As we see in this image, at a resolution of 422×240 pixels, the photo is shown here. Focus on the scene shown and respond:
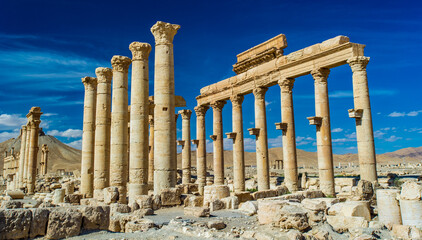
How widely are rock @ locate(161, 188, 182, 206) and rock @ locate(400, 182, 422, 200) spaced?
8.69 metres

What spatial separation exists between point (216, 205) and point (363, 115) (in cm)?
878

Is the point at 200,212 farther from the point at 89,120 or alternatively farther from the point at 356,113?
the point at 89,120

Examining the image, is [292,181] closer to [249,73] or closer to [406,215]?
[249,73]

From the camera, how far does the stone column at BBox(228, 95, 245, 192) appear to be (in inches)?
920

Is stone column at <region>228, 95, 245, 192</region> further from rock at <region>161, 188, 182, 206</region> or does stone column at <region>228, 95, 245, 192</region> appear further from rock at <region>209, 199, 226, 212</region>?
rock at <region>209, 199, 226, 212</region>

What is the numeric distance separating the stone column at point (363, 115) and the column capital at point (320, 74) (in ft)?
5.67

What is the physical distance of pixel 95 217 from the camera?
884cm

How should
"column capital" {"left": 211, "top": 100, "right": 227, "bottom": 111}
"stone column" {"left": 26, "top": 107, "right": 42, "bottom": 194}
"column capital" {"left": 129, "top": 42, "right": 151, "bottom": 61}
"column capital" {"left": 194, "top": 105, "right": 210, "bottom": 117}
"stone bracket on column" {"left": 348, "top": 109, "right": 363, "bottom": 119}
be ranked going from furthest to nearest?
"stone column" {"left": 26, "top": 107, "right": 42, "bottom": 194} < "column capital" {"left": 194, "top": 105, "right": 210, "bottom": 117} < "column capital" {"left": 211, "top": 100, "right": 227, "bottom": 111} < "column capital" {"left": 129, "top": 42, "right": 151, "bottom": 61} < "stone bracket on column" {"left": 348, "top": 109, "right": 363, "bottom": 119}

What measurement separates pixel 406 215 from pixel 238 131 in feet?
47.4

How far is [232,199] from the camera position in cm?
1403

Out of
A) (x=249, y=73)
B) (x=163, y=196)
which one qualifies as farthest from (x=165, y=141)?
(x=249, y=73)

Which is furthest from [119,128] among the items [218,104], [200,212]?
[218,104]

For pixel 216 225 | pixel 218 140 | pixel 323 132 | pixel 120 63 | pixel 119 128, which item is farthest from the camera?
pixel 218 140

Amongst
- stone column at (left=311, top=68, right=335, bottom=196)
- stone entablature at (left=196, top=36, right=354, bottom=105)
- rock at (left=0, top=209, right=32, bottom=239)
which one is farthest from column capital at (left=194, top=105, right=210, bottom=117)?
rock at (left=0, top=209, right=32, bottom=239)
